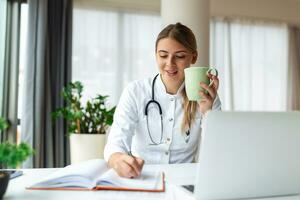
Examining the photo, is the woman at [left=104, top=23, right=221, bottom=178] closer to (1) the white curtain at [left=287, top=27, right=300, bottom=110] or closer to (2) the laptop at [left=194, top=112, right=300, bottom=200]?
(2) the laptop at [left=194, top=112, right=300, bottom=200]

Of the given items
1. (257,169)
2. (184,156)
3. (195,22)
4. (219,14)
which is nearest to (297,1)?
(219,14)

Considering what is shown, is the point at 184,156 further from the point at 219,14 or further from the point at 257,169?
the point at 219,14

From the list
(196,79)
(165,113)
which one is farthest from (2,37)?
(196,79)

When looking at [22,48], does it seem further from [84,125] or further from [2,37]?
[84,125]

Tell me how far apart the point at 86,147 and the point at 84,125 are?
0.25 meters

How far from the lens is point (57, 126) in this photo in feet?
11.0

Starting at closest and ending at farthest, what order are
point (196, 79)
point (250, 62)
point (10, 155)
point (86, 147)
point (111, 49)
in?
point (10, 155) → point (196, 79) → point (86, 147) → point (111, 49) → point (250, 62)

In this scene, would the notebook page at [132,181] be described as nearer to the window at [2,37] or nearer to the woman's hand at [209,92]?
the woman's hand at [209,92]

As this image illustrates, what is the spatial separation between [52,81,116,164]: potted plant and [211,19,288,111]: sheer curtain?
184 cm

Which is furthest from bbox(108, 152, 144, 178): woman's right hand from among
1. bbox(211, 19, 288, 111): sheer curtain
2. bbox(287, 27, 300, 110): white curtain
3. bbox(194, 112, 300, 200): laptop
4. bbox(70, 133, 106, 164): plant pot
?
bbox(287, 27, 300, 110): white curtain

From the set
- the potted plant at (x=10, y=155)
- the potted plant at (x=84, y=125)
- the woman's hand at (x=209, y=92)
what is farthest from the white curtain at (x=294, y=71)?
the potted plant at (x=10, y=155)

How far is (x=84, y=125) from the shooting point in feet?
10.2

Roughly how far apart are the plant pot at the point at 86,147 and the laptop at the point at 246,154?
2304 millimetres

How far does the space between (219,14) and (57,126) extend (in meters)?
2.53
